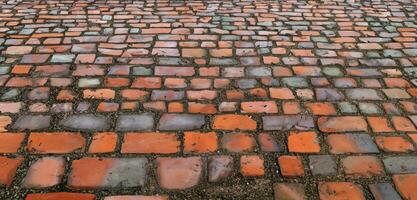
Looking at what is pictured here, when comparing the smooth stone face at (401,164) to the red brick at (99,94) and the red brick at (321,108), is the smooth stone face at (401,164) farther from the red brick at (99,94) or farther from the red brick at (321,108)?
the red brick at (99,94)

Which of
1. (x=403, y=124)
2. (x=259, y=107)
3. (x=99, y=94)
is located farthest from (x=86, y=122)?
(x=403, y=124)

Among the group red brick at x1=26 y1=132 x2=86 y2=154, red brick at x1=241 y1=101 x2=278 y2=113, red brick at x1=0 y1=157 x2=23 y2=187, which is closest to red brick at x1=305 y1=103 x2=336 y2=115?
red brick at x1=241 y1=101 x2=278 y2=113

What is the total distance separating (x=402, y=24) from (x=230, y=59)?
2.30 metres

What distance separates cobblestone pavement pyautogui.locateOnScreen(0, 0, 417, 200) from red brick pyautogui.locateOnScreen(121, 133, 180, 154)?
11 millimetres

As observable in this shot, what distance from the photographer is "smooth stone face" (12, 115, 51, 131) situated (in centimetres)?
272

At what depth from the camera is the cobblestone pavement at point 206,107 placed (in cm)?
230

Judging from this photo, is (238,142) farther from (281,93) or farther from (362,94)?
(362,94)

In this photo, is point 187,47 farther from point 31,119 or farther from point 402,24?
point 402,24

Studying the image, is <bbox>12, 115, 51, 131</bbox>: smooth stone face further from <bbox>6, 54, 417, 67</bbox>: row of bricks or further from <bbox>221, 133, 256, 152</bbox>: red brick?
<bbox>221, 133, 256, 152</bbox>: red brick

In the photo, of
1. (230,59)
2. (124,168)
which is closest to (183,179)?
(124,168)

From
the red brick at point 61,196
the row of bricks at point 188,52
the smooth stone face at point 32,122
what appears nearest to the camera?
the red brick at point 61,196

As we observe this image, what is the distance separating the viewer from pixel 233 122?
2.83m

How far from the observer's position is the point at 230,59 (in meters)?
3.80

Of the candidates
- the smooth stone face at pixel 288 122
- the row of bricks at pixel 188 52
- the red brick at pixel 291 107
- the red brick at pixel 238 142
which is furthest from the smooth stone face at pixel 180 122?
the row of bricks at pixel 188 52
